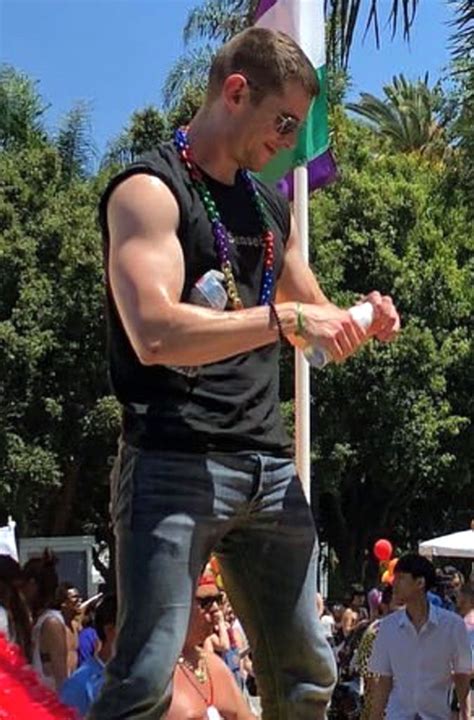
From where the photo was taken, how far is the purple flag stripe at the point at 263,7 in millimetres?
7316

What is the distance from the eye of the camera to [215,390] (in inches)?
102

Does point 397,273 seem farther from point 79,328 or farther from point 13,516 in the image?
point 13,516

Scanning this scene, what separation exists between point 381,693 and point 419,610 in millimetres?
562

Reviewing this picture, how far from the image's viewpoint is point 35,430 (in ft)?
84.1

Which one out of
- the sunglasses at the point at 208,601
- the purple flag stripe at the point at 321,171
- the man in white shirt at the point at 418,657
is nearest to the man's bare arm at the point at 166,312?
the sunglasses at the point at 208,601

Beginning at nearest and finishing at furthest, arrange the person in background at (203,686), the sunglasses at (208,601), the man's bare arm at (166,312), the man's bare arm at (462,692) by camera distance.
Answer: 1. the man's bare arm at (166,312)
2. the person in background at (203,686)
3. the sunglasses at (208,601)
4. the man's bare arm at (462,692)

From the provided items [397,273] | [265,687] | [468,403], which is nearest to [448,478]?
[468,403]

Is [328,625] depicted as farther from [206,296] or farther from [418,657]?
[206,296]

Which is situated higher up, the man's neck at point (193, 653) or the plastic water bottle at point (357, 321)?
the plastic water bottle at point (357, 321)

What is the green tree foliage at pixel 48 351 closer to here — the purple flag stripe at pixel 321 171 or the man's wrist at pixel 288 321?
the purple flag stripe at pixel 321 171

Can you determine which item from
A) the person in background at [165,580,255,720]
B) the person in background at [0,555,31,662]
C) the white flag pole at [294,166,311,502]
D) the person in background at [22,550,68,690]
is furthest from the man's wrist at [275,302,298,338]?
the person in background at [0,555,31,662]

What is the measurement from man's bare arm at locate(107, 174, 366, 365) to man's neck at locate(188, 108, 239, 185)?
211 mm

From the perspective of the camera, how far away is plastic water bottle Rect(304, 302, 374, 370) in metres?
2.46

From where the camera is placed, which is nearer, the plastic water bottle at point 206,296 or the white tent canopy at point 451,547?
the plastic water bottle at point 206,296
